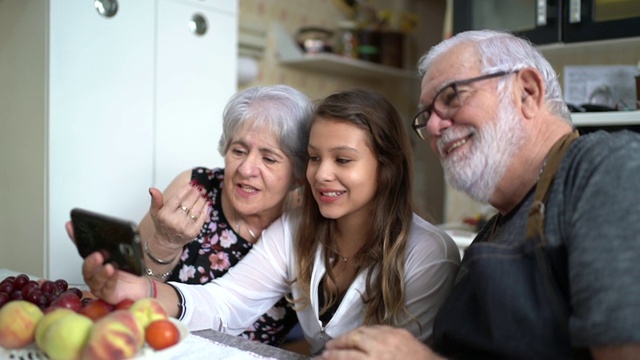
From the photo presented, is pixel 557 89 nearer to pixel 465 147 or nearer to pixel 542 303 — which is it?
pixel 465 147

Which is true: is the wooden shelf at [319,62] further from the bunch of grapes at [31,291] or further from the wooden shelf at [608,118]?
the bunch of grapes at [31,291]

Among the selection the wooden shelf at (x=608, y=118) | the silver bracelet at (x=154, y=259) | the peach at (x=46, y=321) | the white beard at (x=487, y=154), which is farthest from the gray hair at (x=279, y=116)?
the wooden shelf at (x=608, y=118)

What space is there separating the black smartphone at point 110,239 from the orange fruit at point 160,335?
10cm

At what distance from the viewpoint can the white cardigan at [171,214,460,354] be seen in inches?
50.2

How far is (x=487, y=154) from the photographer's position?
3.57 feet

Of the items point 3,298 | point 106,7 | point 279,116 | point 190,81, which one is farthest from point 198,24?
point 3,298

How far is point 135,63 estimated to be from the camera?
1979mm

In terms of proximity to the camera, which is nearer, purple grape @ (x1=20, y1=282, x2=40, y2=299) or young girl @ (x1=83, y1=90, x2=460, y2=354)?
purple grape @ (x1=20, y1=282, x2=40, y2=299)

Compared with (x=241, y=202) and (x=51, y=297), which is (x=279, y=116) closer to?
(x=241, y=202)

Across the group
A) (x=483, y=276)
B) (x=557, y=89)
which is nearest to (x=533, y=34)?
(x=557, y=89)

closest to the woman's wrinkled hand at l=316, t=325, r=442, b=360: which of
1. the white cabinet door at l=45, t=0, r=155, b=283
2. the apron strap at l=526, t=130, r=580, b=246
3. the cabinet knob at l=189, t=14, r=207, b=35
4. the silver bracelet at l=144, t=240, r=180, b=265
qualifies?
the apron strap at l=526, t=130, r=580, b=246

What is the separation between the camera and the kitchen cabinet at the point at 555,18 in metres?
2.16

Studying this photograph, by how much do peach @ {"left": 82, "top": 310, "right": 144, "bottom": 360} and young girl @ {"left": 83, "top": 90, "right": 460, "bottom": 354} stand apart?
447 mm

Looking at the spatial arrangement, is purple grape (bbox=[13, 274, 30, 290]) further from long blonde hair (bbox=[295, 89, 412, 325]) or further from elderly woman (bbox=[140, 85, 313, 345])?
long blonde hair (bbox=[295, 89, 412, 325])
